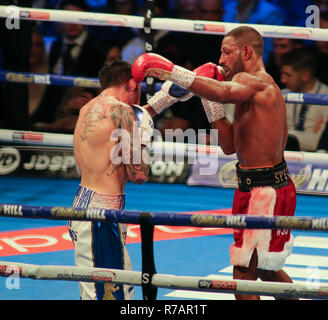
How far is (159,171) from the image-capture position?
730cm

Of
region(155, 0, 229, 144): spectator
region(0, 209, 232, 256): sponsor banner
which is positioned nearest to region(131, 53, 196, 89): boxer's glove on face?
region(0, 209, 232, 256): sponsor banner

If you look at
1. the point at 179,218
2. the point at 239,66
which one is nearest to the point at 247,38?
the point at 239,66

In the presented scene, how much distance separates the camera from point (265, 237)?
370cm

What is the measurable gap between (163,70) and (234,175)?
358 cm

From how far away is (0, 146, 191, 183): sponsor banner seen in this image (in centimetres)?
727

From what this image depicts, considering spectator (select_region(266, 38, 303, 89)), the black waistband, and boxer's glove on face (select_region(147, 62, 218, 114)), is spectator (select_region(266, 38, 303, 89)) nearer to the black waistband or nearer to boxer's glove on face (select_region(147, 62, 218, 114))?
boxer's glove on face (select_region(147, 62, 218, 114))

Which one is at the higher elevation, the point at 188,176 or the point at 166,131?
the point at 166,131

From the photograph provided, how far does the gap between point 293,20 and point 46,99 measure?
2.89m

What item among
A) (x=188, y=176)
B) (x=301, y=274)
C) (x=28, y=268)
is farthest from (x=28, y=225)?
(x=28, y=268)

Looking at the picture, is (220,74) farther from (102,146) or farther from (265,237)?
(265,237)

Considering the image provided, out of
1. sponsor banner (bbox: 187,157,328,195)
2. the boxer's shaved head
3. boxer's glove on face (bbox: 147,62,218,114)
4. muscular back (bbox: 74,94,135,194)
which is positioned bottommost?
sponsor banner (bbox: 187,157,328,195)

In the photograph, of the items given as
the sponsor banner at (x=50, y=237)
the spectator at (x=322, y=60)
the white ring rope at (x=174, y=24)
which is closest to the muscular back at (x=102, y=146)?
the sponsor banner at (x=50, y=237)

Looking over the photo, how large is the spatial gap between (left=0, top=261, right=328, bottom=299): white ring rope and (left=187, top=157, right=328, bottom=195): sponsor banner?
364 cm

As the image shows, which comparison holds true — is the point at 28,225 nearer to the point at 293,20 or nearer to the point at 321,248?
the point at 321,248
